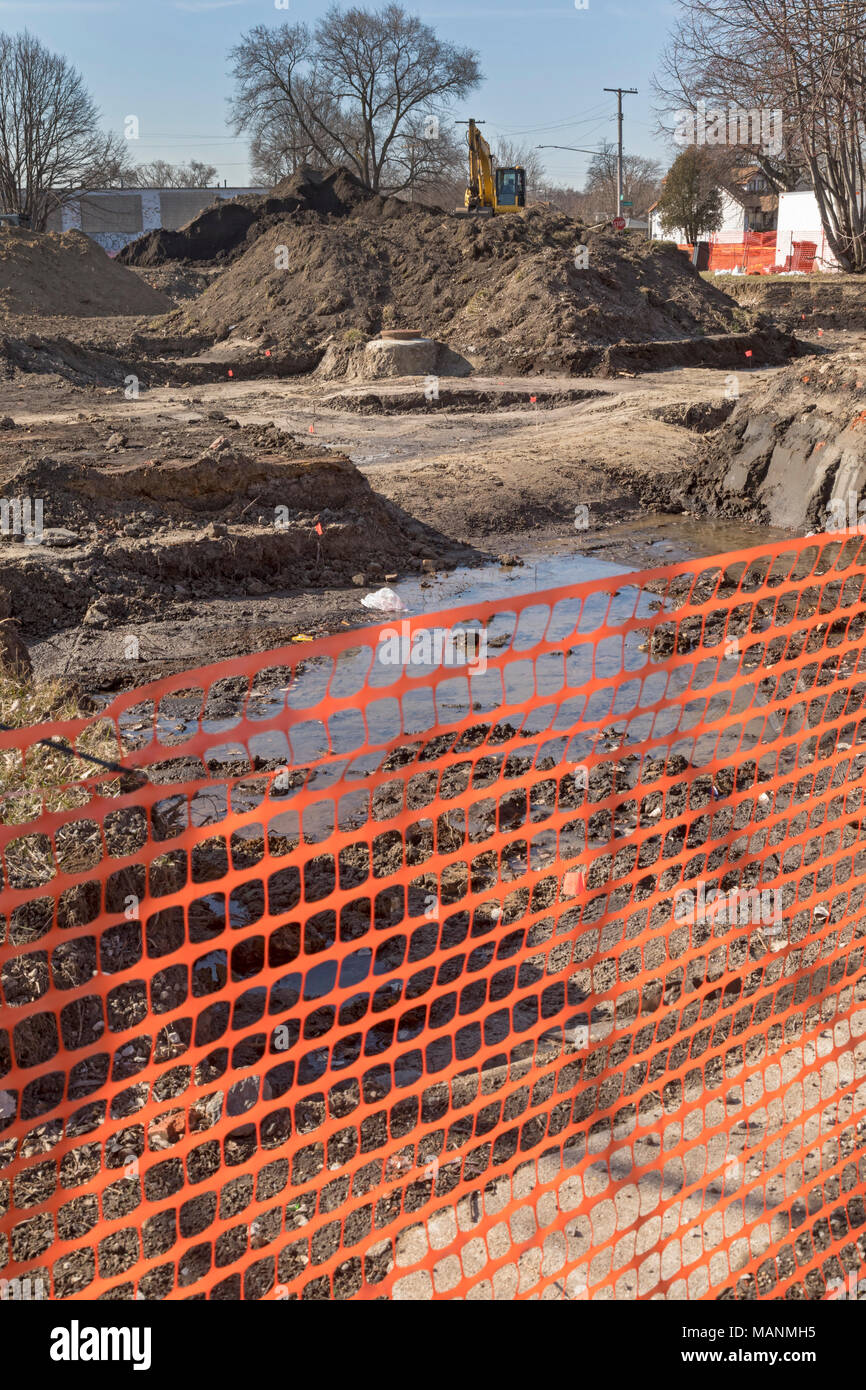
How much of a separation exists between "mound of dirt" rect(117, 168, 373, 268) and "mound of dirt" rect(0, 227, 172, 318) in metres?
7.04

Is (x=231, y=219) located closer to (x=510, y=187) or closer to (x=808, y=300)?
(x=510, y=187)

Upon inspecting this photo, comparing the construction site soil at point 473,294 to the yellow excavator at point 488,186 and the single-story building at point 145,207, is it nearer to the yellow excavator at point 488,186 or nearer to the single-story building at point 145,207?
the yellow excavator at point 488,186

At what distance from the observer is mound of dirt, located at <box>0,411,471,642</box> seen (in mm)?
9836

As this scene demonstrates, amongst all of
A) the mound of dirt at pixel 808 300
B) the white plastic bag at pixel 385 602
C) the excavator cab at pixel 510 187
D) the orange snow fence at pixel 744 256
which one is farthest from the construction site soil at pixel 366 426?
the orange snow fence at pixel 744 256

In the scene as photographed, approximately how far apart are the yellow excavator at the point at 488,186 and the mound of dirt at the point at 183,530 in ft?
72.3

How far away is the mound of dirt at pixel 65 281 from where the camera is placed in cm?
3256

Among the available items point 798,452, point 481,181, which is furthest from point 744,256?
point 798,452

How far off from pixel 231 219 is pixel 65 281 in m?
11.4

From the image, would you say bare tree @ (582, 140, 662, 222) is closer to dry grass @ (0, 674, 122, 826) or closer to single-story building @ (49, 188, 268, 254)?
single-story building @ (49, 188, 268, 254)

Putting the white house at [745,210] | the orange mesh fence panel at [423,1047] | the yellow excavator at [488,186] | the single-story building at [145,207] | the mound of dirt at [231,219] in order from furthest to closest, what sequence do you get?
the single-story building at [145,207] → the white house at [745,210] → the mound of dirt at [231,219] → the yellow excavator at [488,186] → the orange mesh fence panel at [423,1047]

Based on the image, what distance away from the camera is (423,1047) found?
2.65 metres
